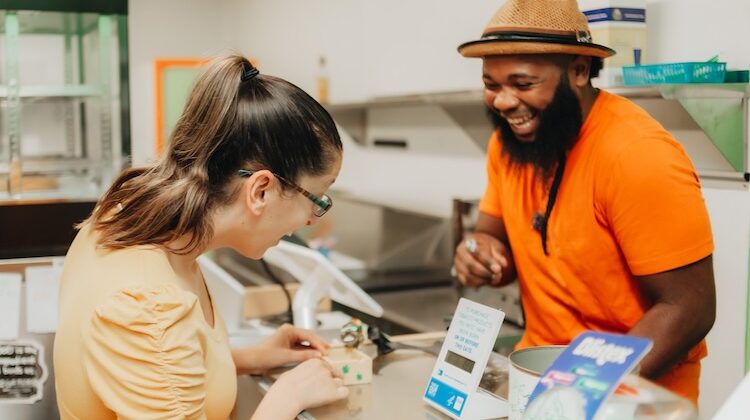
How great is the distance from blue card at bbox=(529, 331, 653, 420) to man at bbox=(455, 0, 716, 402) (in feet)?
1.94

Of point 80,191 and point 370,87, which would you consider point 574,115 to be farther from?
point 80,191

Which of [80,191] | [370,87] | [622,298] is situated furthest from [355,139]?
[622,298]

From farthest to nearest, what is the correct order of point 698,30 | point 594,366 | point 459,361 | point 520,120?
point 698,30 → point 520,120 → point 459,361 → point 594,366

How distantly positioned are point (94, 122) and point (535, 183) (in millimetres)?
3729

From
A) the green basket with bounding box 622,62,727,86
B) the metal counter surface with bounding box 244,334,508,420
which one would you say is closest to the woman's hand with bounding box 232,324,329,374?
the metal counter surface with bounding box 244,334,508,420

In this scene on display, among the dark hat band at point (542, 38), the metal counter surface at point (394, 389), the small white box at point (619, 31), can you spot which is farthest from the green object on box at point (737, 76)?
the metal counter surface at point (394, 389)

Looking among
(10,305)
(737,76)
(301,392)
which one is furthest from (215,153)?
(737,76)

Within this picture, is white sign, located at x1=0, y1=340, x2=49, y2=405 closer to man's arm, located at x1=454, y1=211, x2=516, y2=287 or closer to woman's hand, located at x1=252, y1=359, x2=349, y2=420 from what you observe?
woman's hand, located at x1=252, y1=359, x2=349, y2=420

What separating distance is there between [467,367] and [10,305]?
105cm

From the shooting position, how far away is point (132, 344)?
1241 millimetres

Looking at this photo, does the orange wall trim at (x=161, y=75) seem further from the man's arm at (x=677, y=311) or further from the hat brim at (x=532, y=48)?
the man's arm at (x=677, y=311)

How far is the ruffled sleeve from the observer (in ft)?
4.07

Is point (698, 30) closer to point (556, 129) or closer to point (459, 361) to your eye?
point (556, 129)

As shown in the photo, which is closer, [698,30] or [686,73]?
[686,73]
